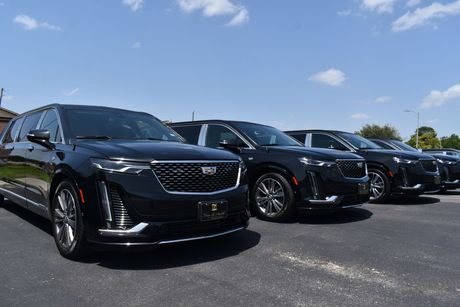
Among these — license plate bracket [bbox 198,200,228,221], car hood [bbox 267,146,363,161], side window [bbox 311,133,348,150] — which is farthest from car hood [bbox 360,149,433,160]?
license plate bracket [bbox 198,200,228,221]

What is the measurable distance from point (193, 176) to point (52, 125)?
232cm

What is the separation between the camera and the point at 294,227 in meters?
5.97

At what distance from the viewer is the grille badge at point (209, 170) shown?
4180 millimetres

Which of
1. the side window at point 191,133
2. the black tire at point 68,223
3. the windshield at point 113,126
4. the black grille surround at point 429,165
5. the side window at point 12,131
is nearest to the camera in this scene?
the black tire at point 68,223

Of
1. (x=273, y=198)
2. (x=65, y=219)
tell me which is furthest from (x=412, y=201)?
(x=65, y=219)

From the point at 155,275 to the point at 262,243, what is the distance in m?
1.60

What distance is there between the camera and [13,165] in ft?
20.4

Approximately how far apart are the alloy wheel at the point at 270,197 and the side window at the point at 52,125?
308 cm

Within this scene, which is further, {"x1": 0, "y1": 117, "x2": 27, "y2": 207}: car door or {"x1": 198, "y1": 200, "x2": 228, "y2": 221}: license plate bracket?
{"x1": 0, "y1": 117, "x2": 27, "y2": 207}: car door

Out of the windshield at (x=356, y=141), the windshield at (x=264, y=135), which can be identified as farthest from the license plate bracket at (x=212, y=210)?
the windshield at (x=356, y=141)

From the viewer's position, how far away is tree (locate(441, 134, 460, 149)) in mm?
101494

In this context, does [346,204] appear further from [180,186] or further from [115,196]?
[115,196]

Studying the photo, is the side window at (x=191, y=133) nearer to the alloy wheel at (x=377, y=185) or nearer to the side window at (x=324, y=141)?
the side window at (x=324, y=141)

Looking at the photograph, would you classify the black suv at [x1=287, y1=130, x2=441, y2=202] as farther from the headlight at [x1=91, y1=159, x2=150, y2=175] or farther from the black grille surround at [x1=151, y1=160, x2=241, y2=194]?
the headlight at [x1=91, y1=159, x2=150, y2=175]
